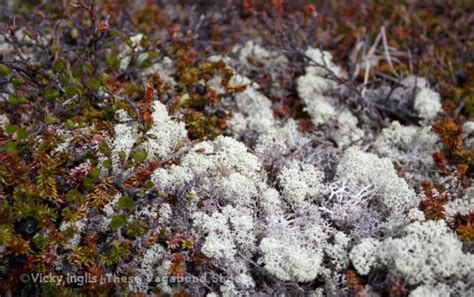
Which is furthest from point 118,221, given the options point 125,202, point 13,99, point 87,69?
point 87,69

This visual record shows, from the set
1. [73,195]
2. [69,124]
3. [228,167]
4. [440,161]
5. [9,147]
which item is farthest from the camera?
[440,161]

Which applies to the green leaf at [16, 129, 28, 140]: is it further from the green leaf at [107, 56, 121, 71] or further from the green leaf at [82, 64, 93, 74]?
the green leaf at [107, 56, 121, 71]

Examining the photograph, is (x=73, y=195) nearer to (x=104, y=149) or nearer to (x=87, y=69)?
(x=104, y=149)

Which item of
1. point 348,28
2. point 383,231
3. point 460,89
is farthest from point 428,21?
point 383,231

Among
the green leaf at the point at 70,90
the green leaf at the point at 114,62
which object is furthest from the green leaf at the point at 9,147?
the green leaf at the point at 114,62

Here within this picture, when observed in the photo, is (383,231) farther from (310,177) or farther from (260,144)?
(260,144)

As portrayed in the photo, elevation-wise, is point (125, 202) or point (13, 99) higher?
point (13, 99)

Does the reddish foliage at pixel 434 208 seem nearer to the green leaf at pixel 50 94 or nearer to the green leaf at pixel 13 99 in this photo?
the green leaf at pixel 50 94

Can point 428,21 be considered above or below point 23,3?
above
